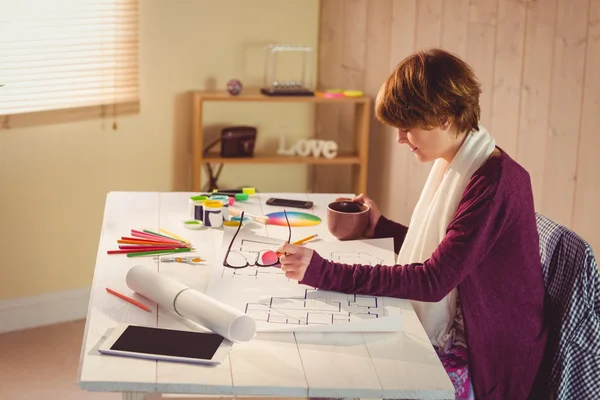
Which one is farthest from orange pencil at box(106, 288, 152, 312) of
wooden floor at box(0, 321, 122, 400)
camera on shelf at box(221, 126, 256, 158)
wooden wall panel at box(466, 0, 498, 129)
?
camera on shelf at box(221, 126, 256, 158)

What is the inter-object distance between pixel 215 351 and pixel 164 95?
8.11 feet

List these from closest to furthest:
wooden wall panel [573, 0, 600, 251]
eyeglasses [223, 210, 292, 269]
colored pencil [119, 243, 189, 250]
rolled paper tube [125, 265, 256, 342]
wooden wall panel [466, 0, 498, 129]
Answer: rolled paper tube [125, 265, 256, 342] → eyeglasses [223, 210, 292, 269] → colored pencil [119, 243, 189, 250] → wooden wall panel [573, 0, 600, 251] → wooden wall panel [466, 0, 498, 129]

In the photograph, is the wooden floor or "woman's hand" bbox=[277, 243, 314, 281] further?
the wooden floor

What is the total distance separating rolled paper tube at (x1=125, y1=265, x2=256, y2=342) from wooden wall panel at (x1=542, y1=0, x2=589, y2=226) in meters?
1.41

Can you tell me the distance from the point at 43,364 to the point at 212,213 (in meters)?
1.34

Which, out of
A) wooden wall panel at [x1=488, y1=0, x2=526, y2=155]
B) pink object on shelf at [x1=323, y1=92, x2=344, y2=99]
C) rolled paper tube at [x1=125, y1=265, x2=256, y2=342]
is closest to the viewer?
rolled paper tube at [x1=125, y1=265, x2=256, y2=342]

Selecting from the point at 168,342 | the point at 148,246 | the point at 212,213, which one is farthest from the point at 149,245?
the point at 168,342

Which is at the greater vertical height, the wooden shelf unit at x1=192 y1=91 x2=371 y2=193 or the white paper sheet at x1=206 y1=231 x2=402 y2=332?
the wooden shelf unit at x1=192 y1=91 x2=371 y2=193

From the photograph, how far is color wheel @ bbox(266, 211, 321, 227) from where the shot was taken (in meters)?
2.38

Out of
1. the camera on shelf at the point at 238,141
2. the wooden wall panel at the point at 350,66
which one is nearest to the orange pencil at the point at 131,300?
the camera on shelf at the point at 238,141

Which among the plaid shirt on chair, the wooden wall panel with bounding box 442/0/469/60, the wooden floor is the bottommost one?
the wooden floor

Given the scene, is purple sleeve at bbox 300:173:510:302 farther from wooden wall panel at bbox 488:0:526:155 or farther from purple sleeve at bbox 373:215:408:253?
wooden wall panel at bbox 488:0:526:155

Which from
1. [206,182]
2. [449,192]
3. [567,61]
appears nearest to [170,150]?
[206,182]

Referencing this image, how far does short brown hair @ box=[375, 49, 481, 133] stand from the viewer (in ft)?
6.05
